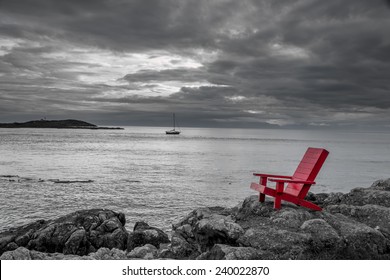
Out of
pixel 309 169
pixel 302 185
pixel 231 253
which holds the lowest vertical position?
pixel 231 253

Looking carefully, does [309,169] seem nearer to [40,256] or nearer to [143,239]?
[143,239]

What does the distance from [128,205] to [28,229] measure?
9704 millimetres

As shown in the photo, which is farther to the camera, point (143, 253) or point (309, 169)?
point (143, 253)

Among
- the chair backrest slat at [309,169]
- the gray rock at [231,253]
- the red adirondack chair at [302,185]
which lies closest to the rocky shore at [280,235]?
the gray rock at [231,253]

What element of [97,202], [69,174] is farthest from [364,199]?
[69,174]

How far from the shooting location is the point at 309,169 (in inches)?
374

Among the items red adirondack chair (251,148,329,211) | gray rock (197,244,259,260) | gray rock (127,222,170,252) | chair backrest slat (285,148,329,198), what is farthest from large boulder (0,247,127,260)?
chair backrest slat (285,148,329,198)

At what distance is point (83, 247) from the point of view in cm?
1377

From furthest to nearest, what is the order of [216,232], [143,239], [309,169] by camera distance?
[143,239] → [309,169] → [216,232]

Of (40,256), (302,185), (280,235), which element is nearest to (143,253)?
(40,256)

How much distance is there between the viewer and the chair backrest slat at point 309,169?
30.5ft

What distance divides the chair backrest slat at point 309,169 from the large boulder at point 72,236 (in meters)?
8.04

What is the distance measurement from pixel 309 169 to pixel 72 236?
31.9 ft

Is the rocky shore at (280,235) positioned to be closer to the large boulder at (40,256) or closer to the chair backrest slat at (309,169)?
the large boulder at (40,256)
